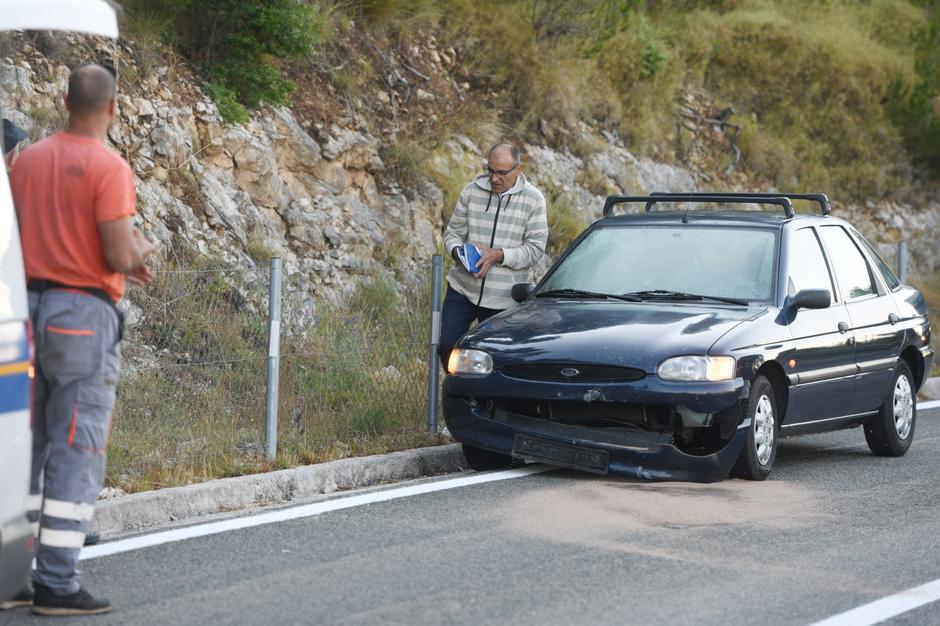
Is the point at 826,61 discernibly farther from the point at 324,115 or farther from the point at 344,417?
the point at 344,417

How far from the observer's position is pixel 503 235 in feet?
32.7

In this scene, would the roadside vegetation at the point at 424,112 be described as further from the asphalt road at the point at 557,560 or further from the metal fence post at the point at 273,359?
the asphalt road at the point at 557,560

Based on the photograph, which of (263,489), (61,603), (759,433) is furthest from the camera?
(759,433)

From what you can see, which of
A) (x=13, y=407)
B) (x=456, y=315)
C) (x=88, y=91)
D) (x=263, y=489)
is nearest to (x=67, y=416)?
(x=13, y=407)

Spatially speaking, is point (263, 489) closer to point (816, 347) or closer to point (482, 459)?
point (482, 459)

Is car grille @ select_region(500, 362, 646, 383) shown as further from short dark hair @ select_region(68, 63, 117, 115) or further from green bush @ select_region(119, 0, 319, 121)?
green bush @ select_region(119, 0, 319, 121)

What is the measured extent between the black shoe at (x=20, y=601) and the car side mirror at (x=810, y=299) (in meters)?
5.18

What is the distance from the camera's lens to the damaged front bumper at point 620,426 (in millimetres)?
8188

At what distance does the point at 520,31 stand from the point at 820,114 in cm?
754

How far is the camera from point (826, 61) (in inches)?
989

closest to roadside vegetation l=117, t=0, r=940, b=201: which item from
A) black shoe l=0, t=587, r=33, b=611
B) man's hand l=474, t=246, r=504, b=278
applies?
man's hand l=474, t=246, r=504, b=278

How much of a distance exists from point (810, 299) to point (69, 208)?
5.17 meters

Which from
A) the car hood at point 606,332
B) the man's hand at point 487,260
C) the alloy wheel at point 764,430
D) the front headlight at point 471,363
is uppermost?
the man's hand at point 487,260

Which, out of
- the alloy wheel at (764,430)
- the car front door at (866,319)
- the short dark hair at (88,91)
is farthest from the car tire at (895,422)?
the short dark hair at (88,91)
